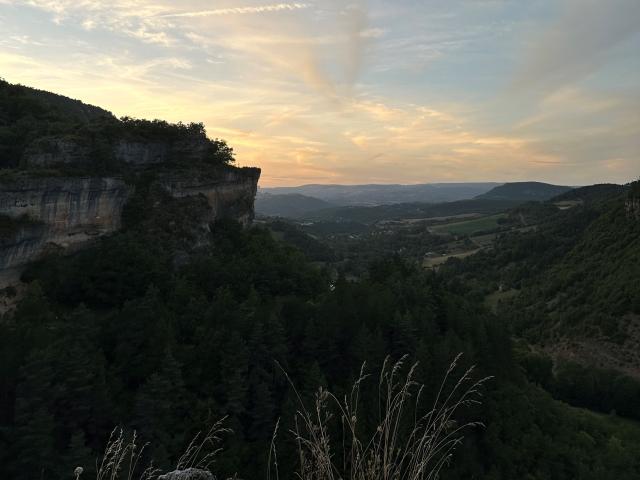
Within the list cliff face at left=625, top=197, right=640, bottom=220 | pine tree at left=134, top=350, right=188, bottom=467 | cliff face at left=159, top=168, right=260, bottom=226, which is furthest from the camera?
cliff face at left=625, top=197, right=640, bottom=220

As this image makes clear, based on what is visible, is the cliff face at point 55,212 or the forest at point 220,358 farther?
the cliff face at point 55,212

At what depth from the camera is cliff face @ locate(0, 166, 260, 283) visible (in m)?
31.6

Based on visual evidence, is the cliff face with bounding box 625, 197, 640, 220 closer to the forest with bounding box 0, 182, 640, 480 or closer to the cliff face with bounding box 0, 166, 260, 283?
the forest with bounding box 0, 182, 640, 480

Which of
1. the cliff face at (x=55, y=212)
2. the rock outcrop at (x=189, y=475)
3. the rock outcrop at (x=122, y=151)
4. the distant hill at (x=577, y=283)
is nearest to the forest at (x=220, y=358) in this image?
the cliff face at (x=55, y=212)

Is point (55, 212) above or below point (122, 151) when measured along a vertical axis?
below

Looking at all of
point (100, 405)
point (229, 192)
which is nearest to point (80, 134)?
point (229, 192)

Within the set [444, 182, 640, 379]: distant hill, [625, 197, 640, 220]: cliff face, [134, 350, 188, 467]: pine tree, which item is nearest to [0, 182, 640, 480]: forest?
[134, 350, 188, 467]: pine tree

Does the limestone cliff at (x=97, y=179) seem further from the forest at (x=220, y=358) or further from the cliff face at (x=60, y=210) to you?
the forest at (x=220, y=358)

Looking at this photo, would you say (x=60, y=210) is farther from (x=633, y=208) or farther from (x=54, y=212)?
(x=633, y=208)

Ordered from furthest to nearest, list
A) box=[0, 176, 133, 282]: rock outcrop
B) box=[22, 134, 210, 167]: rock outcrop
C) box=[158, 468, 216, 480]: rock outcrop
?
box=[22, 134, 210, 167]: rock outcrop
box=[0, 176, 133, 282]: rock outcrop
box=[158, 468, 216, 480]: rock outcrop

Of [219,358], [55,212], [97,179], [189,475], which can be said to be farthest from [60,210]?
[189,475]

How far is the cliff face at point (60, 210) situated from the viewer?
31630 millimetres

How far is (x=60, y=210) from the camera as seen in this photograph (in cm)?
3444

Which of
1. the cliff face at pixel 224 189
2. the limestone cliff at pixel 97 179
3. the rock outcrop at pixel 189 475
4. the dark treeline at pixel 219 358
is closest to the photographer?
the rock outcrop at pixel 189 475
